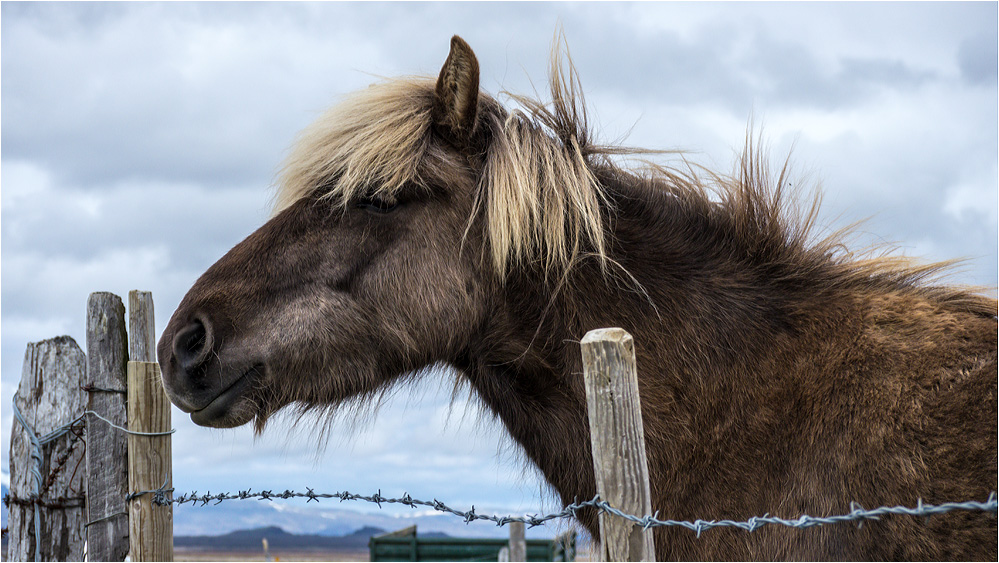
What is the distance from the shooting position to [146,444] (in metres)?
3.23

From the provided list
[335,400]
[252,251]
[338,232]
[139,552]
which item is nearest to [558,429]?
[335,400]

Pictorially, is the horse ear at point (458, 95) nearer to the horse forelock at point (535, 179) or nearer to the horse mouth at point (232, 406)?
the horse forelock at point (535, 179)

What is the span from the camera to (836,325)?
2783 millimetres

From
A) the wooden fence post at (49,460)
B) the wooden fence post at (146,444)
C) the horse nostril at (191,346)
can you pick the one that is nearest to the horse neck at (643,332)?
the horse nostril at (191,346)

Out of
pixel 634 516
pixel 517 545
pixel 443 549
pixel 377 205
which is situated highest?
pixel 377 205

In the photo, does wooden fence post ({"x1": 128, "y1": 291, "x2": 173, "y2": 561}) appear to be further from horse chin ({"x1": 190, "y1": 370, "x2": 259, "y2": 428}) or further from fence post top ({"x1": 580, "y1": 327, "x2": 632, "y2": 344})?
fence post top ({"x1": 580, "y1": 327, "x2": 632, "y2": 344})

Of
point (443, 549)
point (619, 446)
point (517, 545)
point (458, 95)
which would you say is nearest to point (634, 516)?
point (619, 446)

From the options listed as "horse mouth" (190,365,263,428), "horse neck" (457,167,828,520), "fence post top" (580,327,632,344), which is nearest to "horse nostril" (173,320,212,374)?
"horse mouth" (190,365,263,428)

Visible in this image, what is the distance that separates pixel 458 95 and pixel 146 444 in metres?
2.06

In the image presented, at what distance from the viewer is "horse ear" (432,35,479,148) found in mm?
2980

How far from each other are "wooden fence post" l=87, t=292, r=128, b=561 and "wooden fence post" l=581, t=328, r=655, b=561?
2420 millimetres

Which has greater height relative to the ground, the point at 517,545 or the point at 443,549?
the point at 517,545

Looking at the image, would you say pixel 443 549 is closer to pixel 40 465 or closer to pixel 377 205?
pixel 40 465

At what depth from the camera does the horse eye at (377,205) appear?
3.09 m
